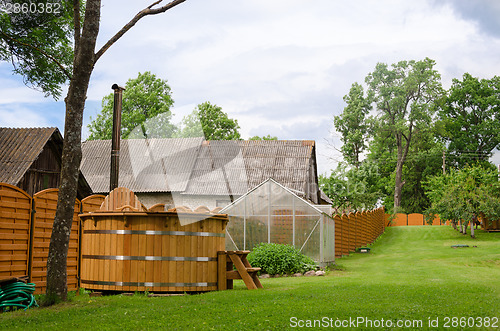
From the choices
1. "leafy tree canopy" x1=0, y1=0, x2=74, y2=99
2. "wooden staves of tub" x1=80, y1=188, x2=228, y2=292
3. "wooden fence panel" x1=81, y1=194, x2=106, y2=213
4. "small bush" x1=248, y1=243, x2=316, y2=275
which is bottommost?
"small bush" x1=248, y1=243, x2=316, y2=275

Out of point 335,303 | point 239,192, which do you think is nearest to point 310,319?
point 335,303

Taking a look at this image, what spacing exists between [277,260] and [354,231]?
42.7 ft

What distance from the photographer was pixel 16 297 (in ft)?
28.4

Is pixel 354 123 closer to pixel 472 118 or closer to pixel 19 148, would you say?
pixel 472 118

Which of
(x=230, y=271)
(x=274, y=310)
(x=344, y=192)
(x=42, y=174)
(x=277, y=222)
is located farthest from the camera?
(x=344, y=192)

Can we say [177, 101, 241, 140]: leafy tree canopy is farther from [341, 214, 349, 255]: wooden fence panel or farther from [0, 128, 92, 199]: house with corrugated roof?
[0, 128, 92, 199]: house with corrugated roof

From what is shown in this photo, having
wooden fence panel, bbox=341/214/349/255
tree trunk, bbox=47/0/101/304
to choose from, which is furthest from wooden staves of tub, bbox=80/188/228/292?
wooden fence panel, bbox=341/214/349/255

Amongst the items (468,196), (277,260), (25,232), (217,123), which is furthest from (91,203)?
(217,123)

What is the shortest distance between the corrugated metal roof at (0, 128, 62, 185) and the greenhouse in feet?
27.3

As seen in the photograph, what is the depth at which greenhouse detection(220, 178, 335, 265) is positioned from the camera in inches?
749

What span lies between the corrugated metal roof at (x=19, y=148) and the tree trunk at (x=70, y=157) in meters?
12.8

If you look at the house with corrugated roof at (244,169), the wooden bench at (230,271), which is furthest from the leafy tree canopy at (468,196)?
the wooden bench at (230,271)

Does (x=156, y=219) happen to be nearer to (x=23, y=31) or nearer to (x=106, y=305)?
(x=106, y=305)

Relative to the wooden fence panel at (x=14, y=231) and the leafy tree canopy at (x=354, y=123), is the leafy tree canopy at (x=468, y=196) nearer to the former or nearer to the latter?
the leafy tree canopy at (x=354, y=123)
